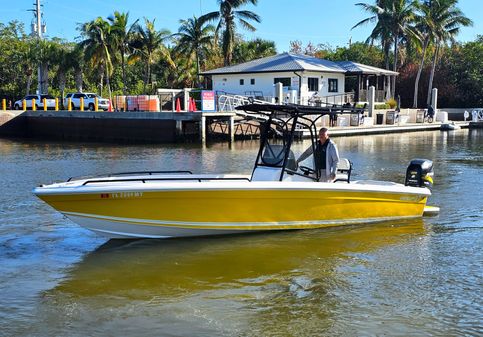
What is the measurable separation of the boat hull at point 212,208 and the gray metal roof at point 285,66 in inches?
1258

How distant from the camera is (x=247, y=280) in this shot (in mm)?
7387

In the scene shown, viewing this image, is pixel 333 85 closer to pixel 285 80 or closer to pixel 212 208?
pixel 285 80

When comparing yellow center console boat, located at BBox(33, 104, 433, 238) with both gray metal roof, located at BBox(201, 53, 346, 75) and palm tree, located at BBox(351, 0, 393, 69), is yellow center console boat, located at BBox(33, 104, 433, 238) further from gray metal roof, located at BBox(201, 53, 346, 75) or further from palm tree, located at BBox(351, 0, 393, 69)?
palm tree, located at BBox(351, 0, 393, 69)

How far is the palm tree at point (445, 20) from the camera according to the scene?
49938 mm

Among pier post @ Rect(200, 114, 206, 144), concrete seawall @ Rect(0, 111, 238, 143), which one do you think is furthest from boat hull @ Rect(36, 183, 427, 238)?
concrete seawall @ Rect(0, 111, 238, 143)

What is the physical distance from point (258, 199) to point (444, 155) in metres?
17.6

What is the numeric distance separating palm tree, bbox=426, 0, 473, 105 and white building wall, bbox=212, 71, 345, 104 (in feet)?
39.5

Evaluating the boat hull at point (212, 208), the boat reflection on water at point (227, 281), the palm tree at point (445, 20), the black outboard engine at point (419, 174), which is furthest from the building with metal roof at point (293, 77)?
the boat reflection on water at point (227, 281)

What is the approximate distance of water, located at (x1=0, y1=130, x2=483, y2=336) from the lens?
6.01 metres

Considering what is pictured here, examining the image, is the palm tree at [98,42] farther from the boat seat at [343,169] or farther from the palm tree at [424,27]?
the boat seat at [343,169]

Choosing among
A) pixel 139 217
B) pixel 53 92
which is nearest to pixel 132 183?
pixel 139 217

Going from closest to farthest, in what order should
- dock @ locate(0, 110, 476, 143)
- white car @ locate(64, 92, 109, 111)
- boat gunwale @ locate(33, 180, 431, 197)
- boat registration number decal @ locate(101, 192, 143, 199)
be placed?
boat gunwale @ locate(33, 180, 431, 197), boat registration number decal @ locate(101, 192, 143, 199), dock @ locate(0, 110, 476, 143), white car @ locate(64, 92, 109, 111)

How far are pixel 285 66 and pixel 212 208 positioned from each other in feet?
113

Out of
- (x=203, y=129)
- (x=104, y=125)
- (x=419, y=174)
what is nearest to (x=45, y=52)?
(x=104, y=125)
